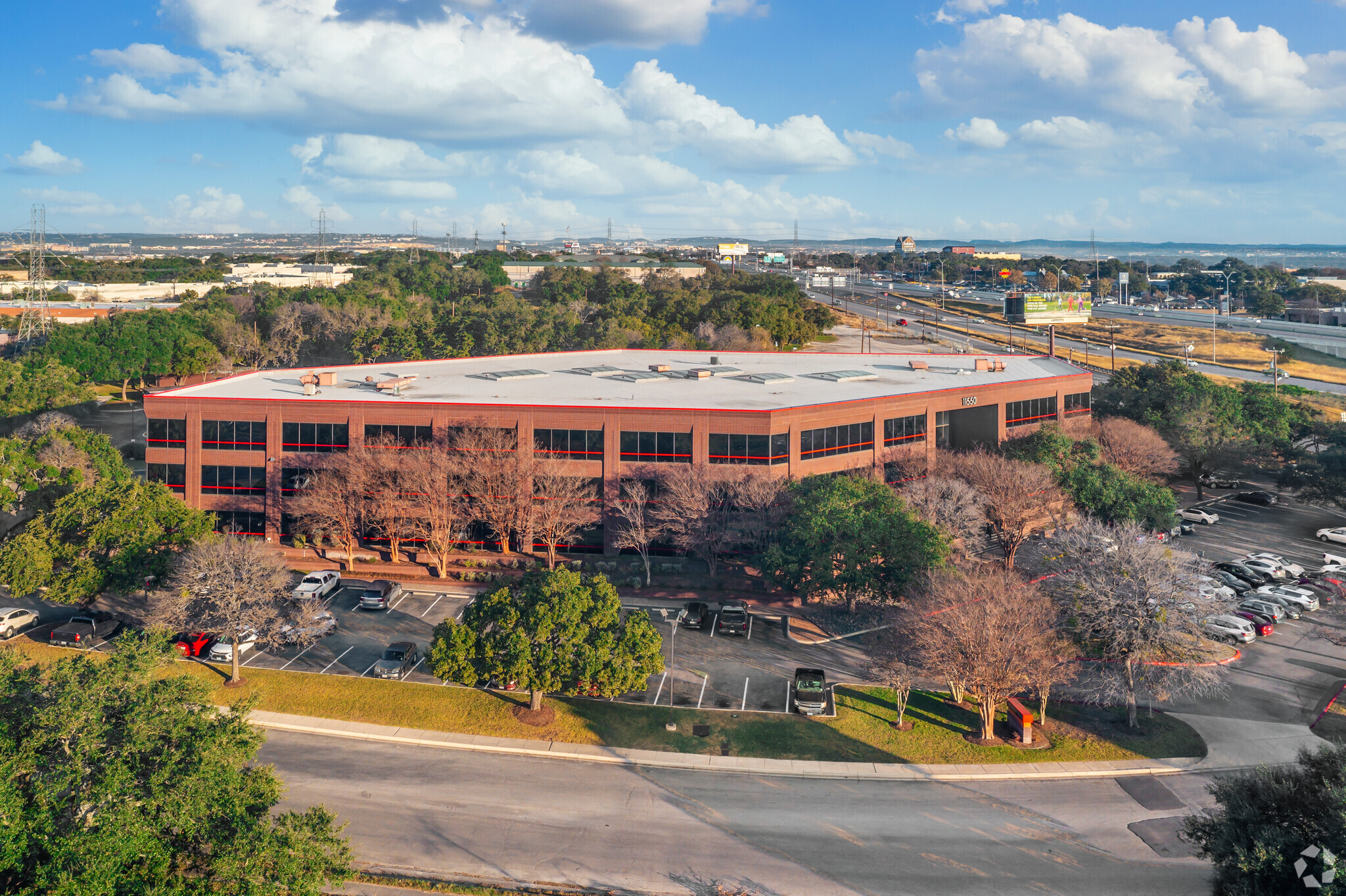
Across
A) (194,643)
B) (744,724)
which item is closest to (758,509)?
(744,724)

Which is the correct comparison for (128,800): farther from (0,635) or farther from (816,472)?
(816,472)

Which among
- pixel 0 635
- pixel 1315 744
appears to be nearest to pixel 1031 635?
pixel 1315 744

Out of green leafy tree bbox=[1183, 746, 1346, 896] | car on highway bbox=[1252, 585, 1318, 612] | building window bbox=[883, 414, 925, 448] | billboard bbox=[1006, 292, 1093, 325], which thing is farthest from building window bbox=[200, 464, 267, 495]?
billboard bbox=[1006, 292, 1093, 325]

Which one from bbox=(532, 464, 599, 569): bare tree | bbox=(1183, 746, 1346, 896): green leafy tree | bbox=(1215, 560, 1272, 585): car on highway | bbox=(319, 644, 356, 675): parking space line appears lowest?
bbox=(319, 644, 356, 675): parking space line

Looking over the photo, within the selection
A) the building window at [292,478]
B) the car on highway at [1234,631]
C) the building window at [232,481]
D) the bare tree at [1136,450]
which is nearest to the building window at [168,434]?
the building window at [232,481]

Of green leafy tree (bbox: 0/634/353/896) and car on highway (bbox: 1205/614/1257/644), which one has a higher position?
green leafy tree (bbox: 0/634/353/896)

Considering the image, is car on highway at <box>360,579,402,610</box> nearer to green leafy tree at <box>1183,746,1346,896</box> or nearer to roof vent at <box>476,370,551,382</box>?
roof vent at <box>476,370,551,382</box>
